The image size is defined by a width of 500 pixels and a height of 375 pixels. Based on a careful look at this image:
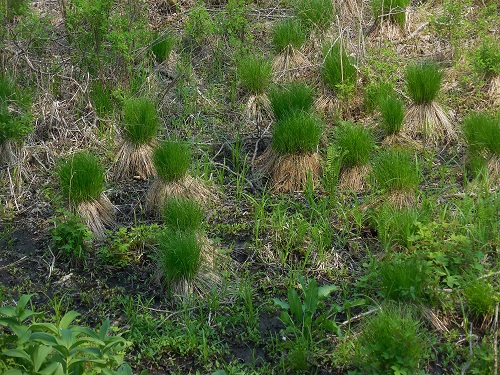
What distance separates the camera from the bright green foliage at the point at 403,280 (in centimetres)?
427

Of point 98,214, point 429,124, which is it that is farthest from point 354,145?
point 98,214

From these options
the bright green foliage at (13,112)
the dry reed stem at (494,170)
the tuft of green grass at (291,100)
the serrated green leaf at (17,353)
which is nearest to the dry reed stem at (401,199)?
the dry reed stem at (494,170)

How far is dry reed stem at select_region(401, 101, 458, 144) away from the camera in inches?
234

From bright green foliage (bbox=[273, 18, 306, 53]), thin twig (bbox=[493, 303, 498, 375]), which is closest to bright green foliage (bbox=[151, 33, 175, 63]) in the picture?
bright green foliage (bbox=[273, 18, 306, 53])

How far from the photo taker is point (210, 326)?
4.38m

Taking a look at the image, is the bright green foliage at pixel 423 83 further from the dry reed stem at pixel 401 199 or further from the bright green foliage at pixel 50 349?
the bright green foliage at pixel 50 349

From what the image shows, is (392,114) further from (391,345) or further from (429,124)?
(391,345)

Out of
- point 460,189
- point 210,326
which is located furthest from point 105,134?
point 460,189

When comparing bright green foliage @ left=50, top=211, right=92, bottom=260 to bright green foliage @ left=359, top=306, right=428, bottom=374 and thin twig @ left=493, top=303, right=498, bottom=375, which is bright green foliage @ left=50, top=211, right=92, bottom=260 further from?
thin twig @ left=493, top=303, right=498, bottom=375

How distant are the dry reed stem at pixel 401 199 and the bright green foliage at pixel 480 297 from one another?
0.93 metres

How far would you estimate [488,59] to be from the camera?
20.4 feet

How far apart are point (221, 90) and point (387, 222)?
2557mm

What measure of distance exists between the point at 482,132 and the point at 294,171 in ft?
4.77

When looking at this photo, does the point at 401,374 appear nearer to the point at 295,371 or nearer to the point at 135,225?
the point at 295,371
